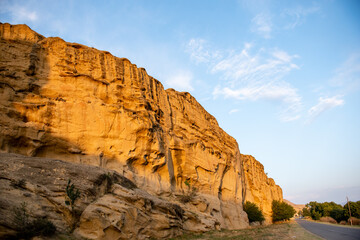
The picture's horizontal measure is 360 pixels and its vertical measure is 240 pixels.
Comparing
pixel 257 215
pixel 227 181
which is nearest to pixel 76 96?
pixel 227 181

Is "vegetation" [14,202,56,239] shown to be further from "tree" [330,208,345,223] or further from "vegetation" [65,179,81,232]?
"tree" [330,208,345,223]

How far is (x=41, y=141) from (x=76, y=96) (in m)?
4.98

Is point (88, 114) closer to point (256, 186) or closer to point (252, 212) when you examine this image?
point (252, 212)

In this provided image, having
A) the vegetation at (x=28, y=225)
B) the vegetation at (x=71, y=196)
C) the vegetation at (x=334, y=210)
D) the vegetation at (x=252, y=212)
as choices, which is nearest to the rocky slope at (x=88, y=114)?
the vegetation at (x=71, y=196)

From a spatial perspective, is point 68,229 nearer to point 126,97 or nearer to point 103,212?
point 103,212

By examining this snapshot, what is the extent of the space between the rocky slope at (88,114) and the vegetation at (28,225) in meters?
9.98

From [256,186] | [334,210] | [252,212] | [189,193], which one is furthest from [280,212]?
[189,193]

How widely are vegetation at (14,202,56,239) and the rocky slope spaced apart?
393 inches

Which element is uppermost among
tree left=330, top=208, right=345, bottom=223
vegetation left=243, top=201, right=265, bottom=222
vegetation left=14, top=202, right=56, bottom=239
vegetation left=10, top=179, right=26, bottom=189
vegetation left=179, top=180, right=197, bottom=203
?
vegetation left=10, top=179, right=26, bottom=189

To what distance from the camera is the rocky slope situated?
20.2 meters

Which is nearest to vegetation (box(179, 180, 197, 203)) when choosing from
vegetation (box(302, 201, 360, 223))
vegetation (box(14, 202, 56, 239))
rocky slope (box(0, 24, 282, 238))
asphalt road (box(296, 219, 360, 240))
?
rocky slope (box(0, 24, 282, 238))

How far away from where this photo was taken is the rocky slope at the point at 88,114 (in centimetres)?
2023

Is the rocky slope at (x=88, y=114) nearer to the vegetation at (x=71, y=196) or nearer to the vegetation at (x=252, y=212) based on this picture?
the vegetation at (x=71, y=196)

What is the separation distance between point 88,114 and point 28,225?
43.6ft
